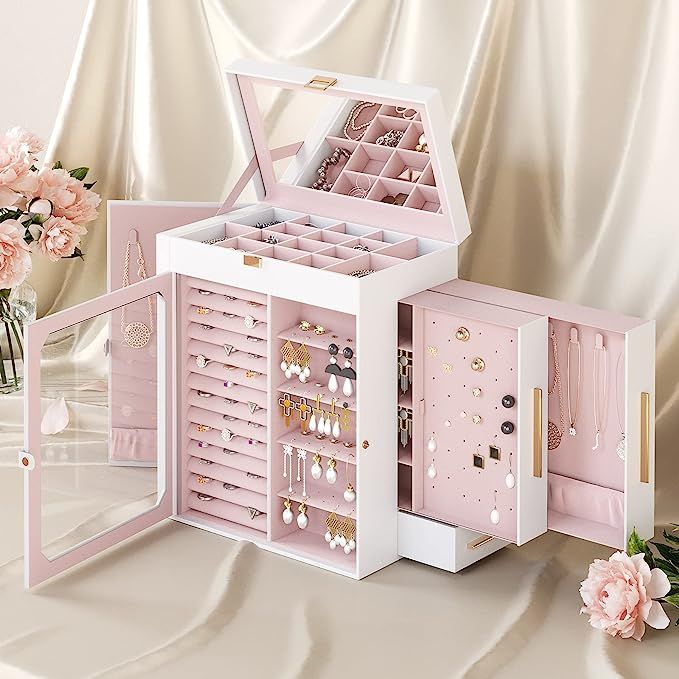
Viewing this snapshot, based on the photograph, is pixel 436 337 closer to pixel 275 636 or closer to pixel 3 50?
pixel 275 636

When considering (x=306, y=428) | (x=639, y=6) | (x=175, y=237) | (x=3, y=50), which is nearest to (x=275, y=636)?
(x=306, y=428)

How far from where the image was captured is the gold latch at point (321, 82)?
2.88 metres

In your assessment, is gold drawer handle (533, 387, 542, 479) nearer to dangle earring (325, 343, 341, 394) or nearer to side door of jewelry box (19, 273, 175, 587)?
dangle earring (325, 343, 341, 394)

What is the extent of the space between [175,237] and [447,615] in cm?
91

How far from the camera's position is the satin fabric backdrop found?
263 centimetres

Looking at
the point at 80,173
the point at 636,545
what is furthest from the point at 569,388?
the point at 80,173

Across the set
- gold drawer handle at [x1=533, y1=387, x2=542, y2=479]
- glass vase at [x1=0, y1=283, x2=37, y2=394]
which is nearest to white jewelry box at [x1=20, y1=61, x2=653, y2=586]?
gold drawer handle at [x1=533, y1=387, x2=542, y2=479]

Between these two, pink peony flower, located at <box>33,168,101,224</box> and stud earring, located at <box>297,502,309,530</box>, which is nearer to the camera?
stud earring, located at <box>297,502,309,530</box>

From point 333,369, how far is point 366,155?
1.76 ft

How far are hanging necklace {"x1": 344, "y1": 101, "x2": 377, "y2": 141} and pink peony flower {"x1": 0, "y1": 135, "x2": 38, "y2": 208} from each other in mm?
688

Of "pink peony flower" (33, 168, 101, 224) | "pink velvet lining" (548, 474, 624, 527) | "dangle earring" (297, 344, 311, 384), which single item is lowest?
"pink velvet lining" (548, 474, 624, 527)

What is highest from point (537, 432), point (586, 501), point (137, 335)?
point (137, 335)

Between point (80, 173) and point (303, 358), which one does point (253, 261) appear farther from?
Answer: point (80, 173)

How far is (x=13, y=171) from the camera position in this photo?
3.22m
